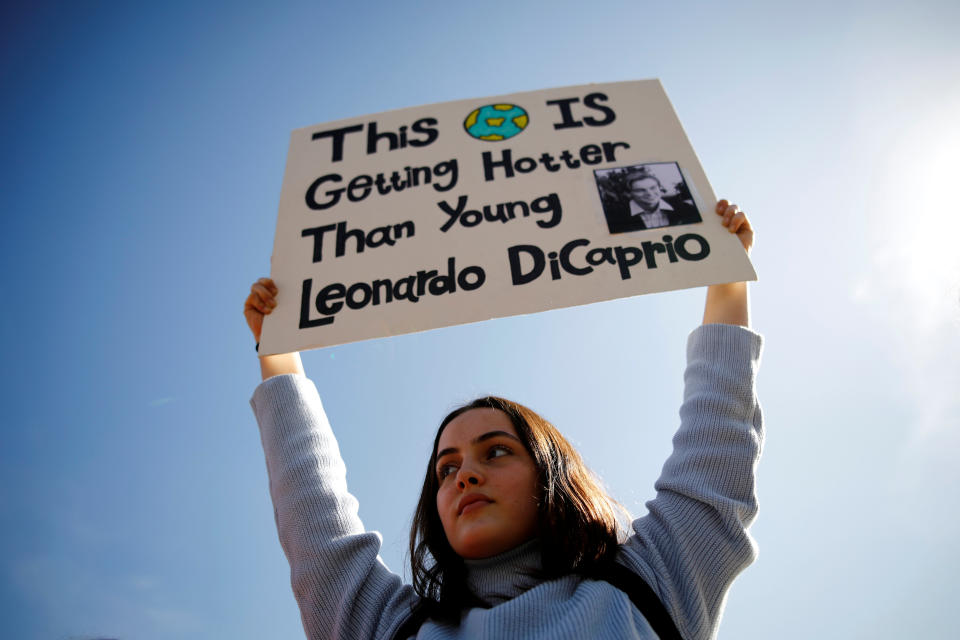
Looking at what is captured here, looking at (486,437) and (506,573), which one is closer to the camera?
(506,573)

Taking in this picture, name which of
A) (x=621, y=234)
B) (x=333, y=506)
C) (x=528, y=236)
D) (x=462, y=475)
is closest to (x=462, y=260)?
(x=528, y=236)

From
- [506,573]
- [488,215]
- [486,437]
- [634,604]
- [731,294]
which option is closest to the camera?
[634,604]

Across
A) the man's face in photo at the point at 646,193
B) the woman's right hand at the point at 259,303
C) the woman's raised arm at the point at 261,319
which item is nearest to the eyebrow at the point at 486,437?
the woman's raised arm at the point at 261,319

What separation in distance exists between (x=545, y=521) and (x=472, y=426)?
34 cm

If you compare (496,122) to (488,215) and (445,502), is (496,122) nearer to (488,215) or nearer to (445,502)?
(488,215)

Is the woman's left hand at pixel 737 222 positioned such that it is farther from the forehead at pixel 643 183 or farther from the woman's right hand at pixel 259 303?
the woman's right hand at pixel 259 303

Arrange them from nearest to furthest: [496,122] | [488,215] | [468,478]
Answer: [468,478] < [488,215] < [496,122]

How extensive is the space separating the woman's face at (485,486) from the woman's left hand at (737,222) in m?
1.00

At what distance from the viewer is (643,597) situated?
1.16 metres

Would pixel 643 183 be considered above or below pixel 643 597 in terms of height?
above

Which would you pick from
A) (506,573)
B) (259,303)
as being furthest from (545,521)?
(259,303)

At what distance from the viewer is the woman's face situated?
1.36 metres

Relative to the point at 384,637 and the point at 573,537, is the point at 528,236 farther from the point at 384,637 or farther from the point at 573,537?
the point at 384,637

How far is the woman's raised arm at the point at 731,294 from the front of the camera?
177cm
